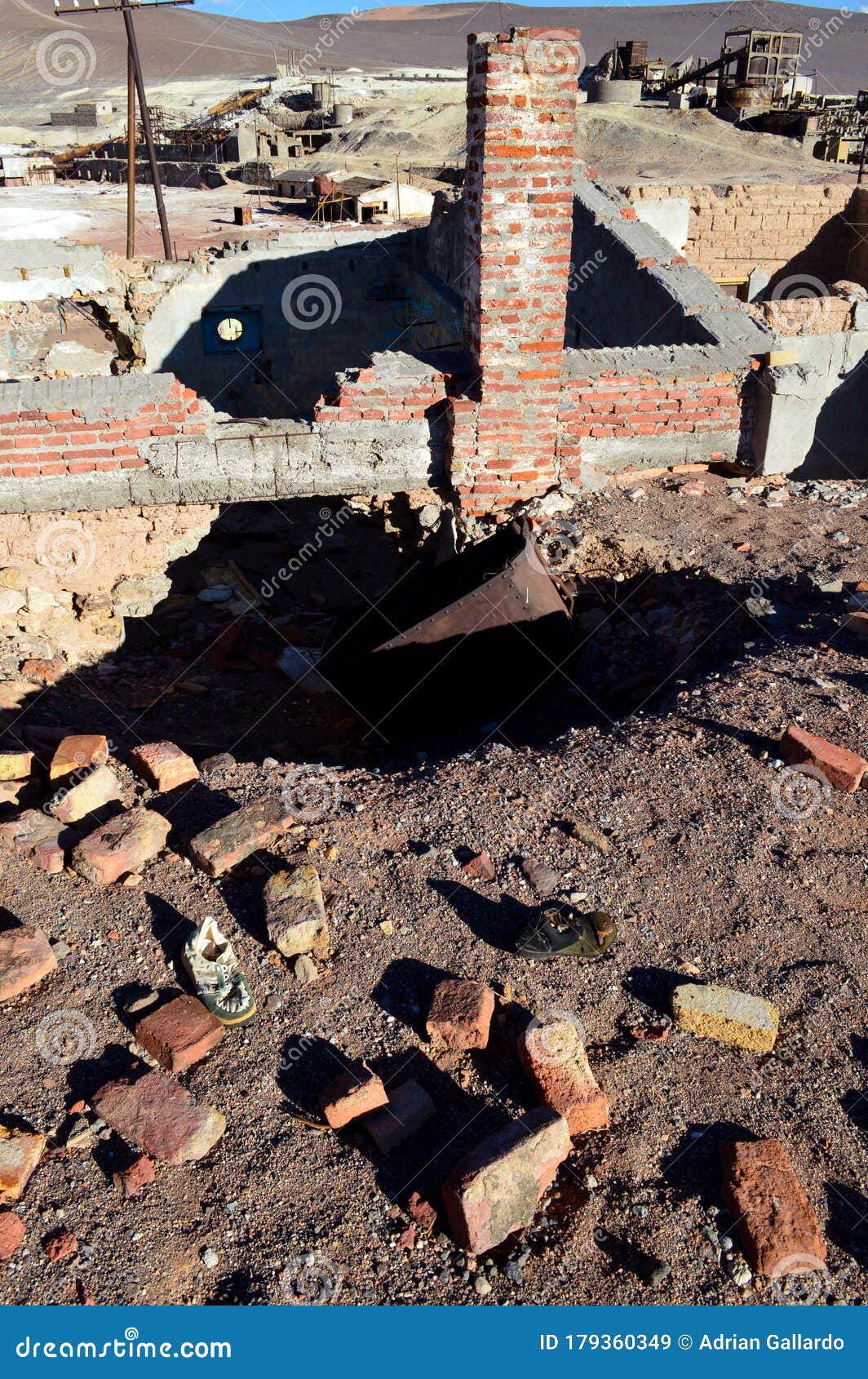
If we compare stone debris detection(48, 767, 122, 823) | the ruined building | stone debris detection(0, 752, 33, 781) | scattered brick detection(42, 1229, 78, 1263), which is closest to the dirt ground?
scattered brick detection(42, 1229, 78, 1263)

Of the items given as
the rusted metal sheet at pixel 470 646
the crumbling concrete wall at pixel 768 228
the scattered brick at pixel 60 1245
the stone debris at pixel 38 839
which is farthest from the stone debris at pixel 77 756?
the crumbling concrete wall at pixel 768 228

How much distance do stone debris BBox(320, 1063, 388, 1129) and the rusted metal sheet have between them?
287 centimetres

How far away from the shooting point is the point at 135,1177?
112 inches

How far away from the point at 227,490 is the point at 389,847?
338cm

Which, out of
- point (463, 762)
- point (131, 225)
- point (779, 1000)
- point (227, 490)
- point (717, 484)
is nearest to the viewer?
point (779, 1000)

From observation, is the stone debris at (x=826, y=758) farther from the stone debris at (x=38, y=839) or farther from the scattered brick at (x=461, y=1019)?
the stone debris at (x=38, y=839)

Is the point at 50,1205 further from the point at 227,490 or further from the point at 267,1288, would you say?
the point at 227,490

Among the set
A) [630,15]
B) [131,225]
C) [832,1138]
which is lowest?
[832,1138]

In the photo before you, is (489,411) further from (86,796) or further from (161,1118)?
(161,1118)

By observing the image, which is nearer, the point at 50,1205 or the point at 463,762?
the point at 50,1205

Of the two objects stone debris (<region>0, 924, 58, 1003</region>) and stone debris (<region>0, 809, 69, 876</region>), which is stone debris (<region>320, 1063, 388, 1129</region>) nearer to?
stone debris (<region>0, 924, 58, 1003</region>)

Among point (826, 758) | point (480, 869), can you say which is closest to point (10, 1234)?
point (480, 869)

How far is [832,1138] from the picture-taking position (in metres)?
3.06

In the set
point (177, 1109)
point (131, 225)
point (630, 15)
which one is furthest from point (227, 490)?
point (630, 15)
